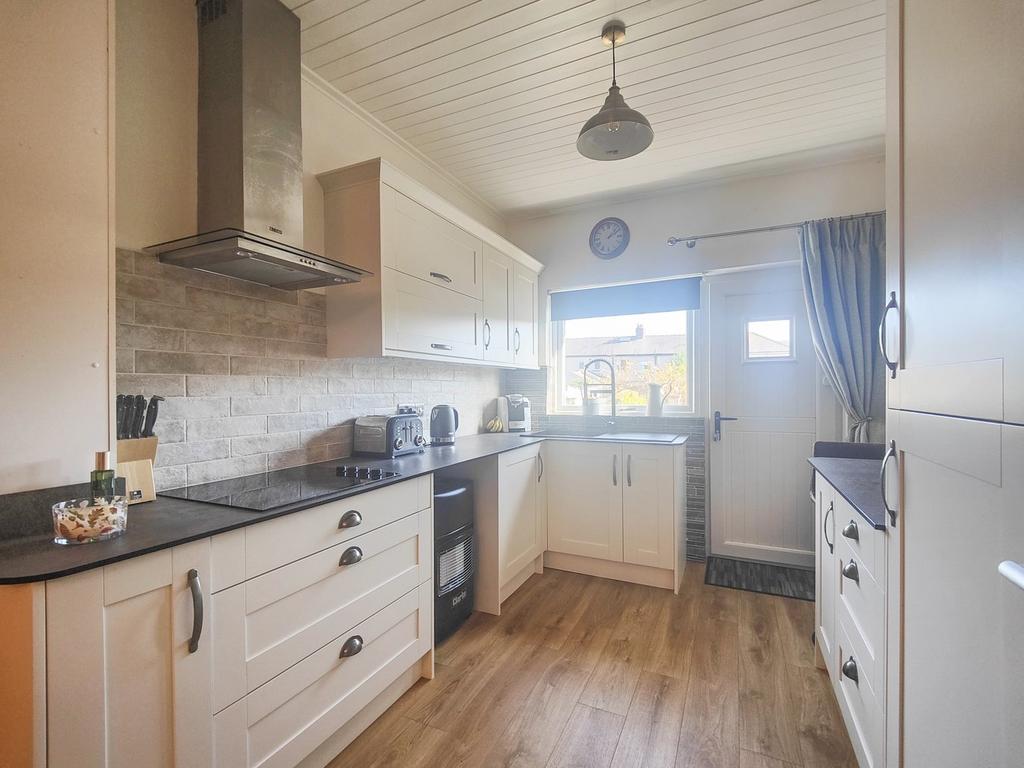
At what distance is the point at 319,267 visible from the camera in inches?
65.6

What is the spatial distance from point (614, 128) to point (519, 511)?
2034mm

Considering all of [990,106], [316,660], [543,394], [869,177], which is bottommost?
[316,660]

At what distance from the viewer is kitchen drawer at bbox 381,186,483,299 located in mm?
2125

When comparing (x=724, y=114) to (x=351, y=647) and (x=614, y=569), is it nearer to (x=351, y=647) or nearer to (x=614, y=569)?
(x=614, y=569)

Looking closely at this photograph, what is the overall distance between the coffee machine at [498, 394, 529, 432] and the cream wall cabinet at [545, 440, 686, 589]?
0.56m

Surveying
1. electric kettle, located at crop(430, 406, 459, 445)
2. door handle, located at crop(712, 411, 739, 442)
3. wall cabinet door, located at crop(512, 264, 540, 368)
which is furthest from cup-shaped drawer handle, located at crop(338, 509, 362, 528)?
door handle, located at crop(712, 411, 739, 442)

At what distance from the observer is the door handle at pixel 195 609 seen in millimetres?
1064

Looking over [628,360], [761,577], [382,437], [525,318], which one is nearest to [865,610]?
[761,577]

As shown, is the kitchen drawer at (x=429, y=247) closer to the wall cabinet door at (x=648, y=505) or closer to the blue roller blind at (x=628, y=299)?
the blue roller blind at (x=628, y=299)

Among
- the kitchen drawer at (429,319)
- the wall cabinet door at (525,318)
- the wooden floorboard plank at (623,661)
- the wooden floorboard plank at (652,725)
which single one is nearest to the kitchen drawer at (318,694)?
the wooden floorboard plank at (623,661)

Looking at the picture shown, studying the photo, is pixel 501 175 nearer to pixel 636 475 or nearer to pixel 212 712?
pixel 636 475

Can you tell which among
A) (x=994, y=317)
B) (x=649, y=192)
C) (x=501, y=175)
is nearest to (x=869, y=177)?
(x=649, y=192)

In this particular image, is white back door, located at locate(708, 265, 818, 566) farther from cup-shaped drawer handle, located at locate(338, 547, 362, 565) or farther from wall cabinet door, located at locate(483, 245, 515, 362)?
cup-shaped drawer handle, located at locate(338, 547, 362, 565)

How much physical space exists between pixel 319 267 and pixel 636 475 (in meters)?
2.12
